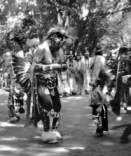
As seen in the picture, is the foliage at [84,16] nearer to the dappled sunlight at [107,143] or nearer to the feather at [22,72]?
the feather at [22,72]

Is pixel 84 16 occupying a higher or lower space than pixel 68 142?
higher

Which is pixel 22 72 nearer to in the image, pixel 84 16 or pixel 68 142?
pixel 68 142

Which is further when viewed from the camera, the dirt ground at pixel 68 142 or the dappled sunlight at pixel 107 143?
the dappled sunlight at pixel 107 143

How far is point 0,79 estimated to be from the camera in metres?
30.3

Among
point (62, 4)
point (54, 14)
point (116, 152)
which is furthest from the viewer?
point (54, 14)

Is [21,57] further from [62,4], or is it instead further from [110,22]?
[110,22]

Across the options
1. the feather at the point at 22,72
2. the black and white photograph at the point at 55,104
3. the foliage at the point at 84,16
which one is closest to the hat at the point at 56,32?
the black and white photograph at the point at 55,104

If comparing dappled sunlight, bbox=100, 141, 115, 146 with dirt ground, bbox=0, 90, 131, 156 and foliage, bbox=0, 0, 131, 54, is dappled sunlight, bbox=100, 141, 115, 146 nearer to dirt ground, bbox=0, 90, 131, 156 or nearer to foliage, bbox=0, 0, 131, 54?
dirt ground, bbox=0, 90, 131, 156

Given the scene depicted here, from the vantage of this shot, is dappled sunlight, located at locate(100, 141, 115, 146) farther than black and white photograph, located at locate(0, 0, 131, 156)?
Yes

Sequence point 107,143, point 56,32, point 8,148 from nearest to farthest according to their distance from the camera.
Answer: point 8,148 < point 107,143 < point 56,32

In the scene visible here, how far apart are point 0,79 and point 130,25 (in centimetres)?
1040

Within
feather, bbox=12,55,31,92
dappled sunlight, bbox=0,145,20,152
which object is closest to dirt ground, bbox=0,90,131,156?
dappled sunlight, bbox=0,145,20,152

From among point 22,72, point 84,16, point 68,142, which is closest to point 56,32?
point 22,72

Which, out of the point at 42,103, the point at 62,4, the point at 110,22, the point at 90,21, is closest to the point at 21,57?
the point at 42,103
